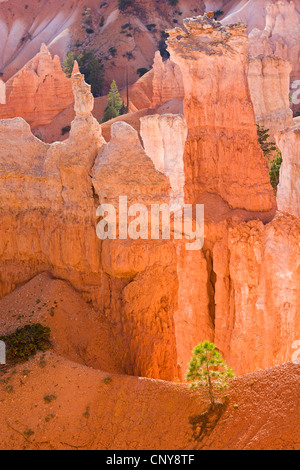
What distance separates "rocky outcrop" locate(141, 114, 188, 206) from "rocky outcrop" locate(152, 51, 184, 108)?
2850 cm

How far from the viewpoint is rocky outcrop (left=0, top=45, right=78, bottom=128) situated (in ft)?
156

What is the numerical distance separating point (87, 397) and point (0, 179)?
5.54 metres

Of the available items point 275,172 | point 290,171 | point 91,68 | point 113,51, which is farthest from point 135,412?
point 113,51

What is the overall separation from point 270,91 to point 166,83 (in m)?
16.2

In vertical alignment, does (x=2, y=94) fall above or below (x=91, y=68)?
below

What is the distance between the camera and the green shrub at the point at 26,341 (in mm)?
9680

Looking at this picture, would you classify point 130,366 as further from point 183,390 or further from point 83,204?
point 83,204

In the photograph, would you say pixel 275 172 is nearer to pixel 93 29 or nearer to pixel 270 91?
pixel 270 91

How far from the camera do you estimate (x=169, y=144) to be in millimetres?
21094

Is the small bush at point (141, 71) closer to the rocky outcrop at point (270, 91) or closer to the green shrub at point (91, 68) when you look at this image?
the green shrub at point (91, 68)

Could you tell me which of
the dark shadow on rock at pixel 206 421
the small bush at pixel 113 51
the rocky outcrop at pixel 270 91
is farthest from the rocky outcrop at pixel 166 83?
the dark shadow on rock at pixel 206 421

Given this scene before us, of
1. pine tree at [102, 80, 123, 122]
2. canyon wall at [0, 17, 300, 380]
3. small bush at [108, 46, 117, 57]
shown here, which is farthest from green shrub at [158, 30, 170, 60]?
canyon wall at [0, 17, 300, 380]

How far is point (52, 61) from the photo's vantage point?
160 ft
